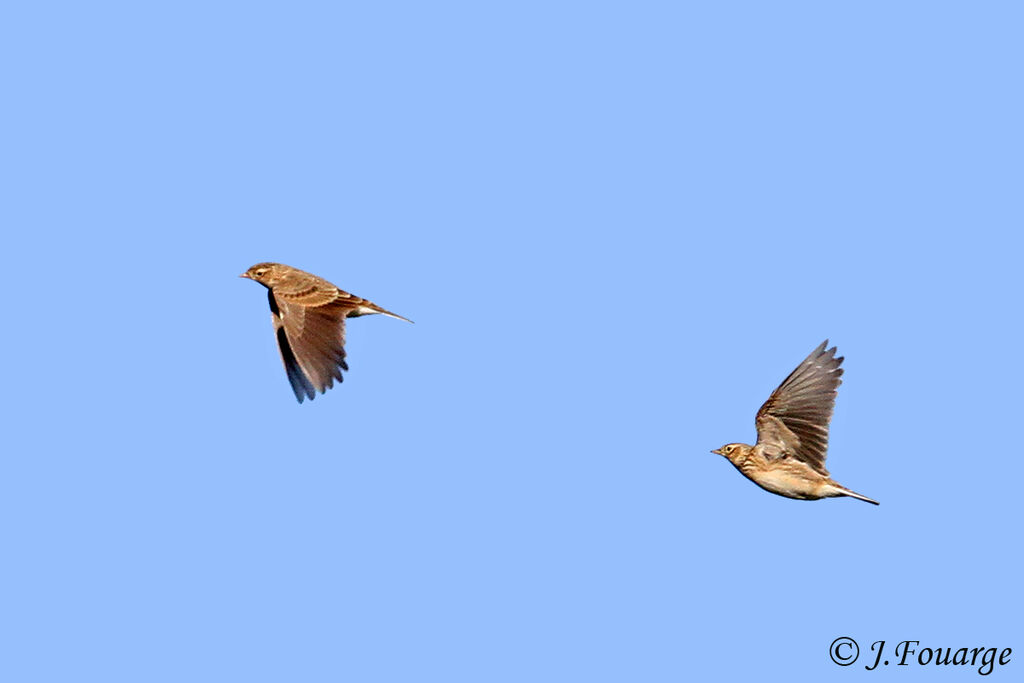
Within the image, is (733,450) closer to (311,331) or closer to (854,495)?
(854,495)

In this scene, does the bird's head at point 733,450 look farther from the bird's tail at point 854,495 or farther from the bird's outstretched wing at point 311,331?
the bird's outstretched wing at point 311,331

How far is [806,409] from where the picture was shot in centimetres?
1556

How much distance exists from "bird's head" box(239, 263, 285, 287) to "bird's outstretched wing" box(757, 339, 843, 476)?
5.43m

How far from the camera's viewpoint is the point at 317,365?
49.7ft

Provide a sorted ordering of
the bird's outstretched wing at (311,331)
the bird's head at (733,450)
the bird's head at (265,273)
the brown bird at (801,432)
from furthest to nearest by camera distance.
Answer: the bird's head at (265,273) < the bird's head at (733,450) < the brown bird at (801,432) < the bird's outstretched wing at (311,331)

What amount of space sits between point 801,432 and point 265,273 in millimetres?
6052

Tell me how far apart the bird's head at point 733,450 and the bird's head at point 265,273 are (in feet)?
16.7

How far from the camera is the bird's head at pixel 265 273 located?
1716 centimetres

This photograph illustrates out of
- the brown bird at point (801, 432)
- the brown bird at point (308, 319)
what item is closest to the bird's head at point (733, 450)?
the brown bird at point (801, 432)

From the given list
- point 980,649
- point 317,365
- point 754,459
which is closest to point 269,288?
point 317,365

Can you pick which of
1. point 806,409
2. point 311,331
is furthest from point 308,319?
point 806,409

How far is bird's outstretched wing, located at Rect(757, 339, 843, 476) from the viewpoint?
1551 cm

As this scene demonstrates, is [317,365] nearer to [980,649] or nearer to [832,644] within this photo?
[832,644]

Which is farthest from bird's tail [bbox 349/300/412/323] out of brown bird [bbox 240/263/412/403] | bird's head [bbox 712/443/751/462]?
bird's head [bbox 712/443/751/462]
